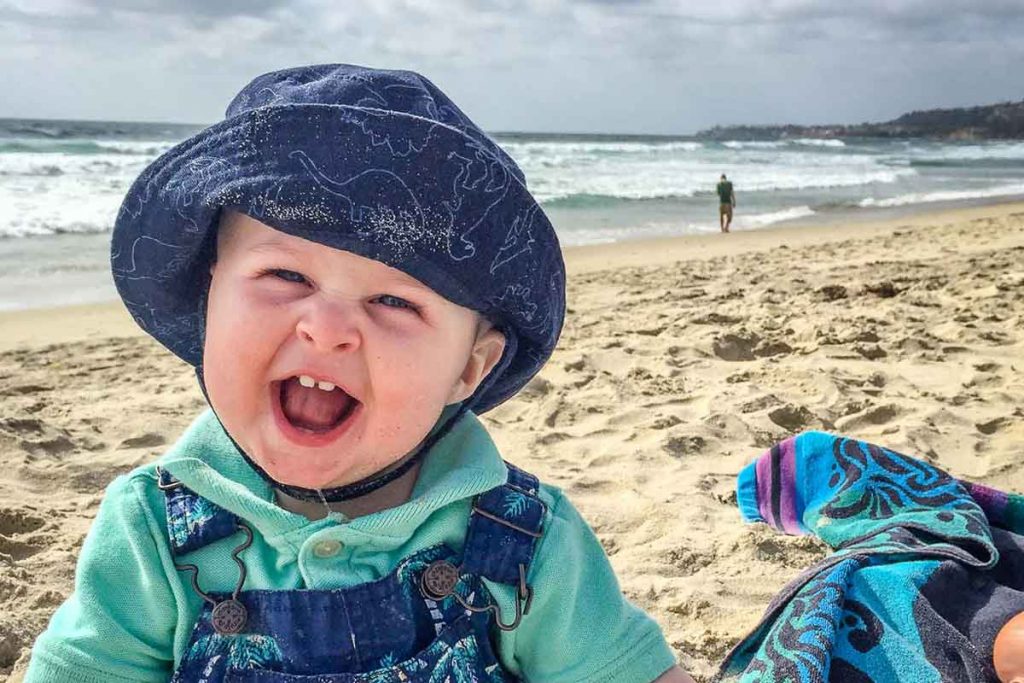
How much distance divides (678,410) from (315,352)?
9.33 feet

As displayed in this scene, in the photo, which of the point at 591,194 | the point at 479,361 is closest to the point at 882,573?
the point at 479,361

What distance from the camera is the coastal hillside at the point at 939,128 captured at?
7319 centimetres

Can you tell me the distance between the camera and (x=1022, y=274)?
6652mm

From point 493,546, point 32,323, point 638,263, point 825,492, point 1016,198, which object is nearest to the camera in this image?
point 493,546

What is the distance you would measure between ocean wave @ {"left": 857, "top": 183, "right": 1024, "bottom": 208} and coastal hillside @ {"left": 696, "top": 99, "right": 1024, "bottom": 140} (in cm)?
5703

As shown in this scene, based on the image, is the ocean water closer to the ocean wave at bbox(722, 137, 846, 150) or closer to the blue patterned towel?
the blue patterned towel

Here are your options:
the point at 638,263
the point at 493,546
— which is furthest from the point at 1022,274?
the point at 493,546

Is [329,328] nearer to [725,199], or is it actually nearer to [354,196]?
[354,196]

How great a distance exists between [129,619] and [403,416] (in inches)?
20.6

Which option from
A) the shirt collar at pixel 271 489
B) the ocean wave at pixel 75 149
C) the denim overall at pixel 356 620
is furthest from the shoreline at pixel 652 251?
the ocean wave at pixel 75 149

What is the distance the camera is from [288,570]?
1.45 metres

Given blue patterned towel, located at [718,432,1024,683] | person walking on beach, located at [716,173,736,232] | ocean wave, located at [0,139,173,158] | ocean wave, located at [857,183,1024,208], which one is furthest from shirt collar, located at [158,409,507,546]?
ocean wave, located at [0,139,173,158]

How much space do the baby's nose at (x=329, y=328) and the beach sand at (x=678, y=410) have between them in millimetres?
1328

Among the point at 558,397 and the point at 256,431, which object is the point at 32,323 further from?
the point at 256,431
